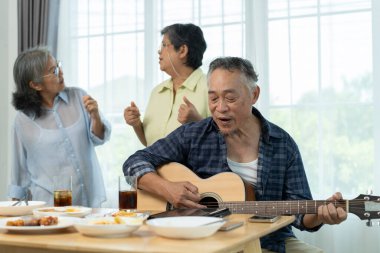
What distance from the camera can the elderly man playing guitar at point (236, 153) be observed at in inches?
91.0

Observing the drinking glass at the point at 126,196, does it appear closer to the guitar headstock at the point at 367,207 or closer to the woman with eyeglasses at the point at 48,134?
the guitar headstock at the point at 367,207

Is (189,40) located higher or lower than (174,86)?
higher

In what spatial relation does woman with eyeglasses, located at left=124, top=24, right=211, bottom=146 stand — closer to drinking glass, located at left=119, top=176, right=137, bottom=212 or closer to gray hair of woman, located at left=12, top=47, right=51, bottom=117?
gray hair of woman, located at left=12, top=47, right=51, bottom=117

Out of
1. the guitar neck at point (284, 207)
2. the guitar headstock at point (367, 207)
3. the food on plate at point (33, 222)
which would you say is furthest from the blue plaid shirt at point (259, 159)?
the food on plate at point (33, 222)

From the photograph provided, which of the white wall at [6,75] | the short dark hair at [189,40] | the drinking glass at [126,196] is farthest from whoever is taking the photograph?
the white wall at [6,75]

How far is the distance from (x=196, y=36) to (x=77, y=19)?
1.64 metres

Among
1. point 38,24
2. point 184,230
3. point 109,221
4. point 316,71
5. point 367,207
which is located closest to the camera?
point 184,230

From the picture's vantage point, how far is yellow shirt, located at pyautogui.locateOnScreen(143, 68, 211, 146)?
2.84m

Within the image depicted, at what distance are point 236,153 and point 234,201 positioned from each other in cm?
31

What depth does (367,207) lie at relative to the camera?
1972mm

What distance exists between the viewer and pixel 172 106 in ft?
9.59

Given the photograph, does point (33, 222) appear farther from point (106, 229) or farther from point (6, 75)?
point (6, 75)

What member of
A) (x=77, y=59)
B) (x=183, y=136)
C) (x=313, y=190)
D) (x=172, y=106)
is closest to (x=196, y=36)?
(x=172, y=106)

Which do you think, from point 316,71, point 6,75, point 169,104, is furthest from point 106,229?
point 6,75
